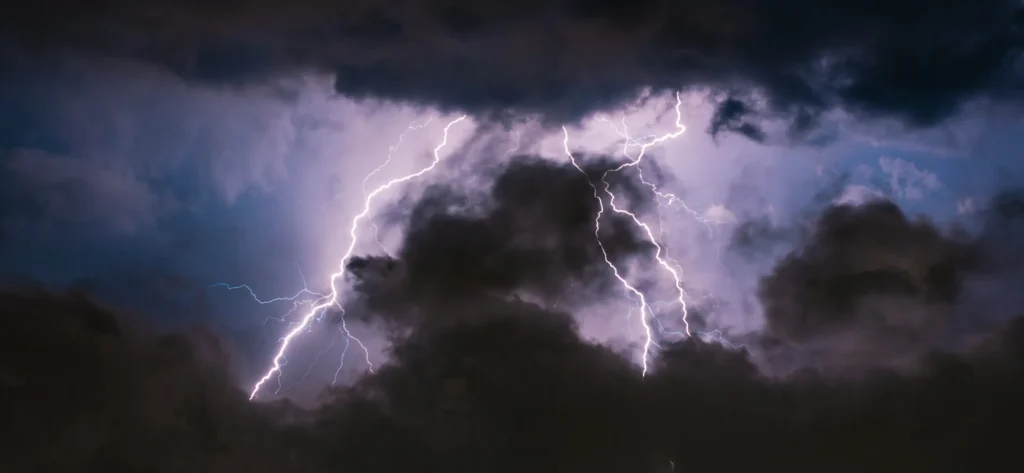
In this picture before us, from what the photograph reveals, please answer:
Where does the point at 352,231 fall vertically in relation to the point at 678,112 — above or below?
below

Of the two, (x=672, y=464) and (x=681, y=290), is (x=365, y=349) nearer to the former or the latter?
(x=681, y=290)

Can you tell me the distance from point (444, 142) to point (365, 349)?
9.30 m

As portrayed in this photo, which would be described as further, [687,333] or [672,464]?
[672,464]

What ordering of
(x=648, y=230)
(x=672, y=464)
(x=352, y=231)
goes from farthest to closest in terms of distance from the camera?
1. (x=672, y=464)
2. (x=648, y=230)
3. (x=352, y=231)

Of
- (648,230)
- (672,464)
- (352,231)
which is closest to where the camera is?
(352,231)

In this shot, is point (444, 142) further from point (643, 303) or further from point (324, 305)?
point (643, 303)

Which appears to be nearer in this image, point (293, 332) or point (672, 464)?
point (293, 332)

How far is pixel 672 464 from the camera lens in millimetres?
37938

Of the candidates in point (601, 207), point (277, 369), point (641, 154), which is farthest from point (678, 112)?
point (277, 369)

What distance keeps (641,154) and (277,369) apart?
16671 mm

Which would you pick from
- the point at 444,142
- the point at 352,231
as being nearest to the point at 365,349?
the point at 352,231

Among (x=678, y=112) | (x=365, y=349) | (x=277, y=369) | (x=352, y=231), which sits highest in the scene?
(x=678, y=112)

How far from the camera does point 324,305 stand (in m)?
28.8

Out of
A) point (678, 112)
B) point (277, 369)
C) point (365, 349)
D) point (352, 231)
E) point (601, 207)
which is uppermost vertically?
point (678, 112)
